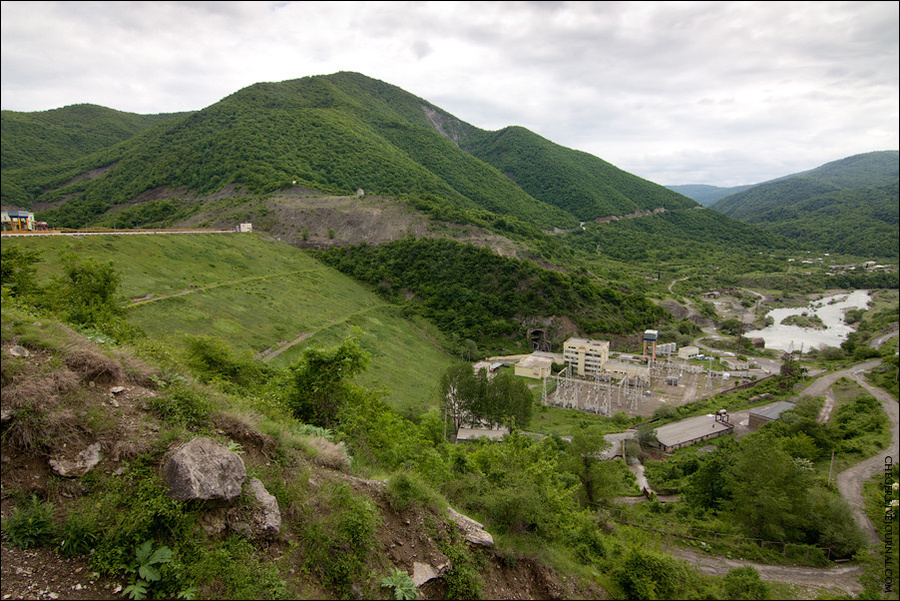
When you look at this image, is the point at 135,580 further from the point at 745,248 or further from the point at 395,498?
the point at 745,248

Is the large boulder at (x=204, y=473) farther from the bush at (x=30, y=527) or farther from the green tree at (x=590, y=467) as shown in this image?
the green tree at (x=590, y=467)

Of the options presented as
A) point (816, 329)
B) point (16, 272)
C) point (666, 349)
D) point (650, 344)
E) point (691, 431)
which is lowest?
point (691, 431)

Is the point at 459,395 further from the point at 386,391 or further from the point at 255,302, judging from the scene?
the point at 255,302

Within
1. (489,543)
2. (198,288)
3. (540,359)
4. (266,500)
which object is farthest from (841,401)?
(198,288)

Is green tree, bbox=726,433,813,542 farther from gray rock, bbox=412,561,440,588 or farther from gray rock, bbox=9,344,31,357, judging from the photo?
gray rock, bbox=9,344,31,357

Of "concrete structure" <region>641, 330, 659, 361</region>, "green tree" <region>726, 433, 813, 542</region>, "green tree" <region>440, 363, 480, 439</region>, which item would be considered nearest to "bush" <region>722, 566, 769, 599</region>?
"green tree" <region>726, 433, 813, 542</region>

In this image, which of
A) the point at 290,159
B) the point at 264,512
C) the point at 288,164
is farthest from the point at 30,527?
the point at 290,159
